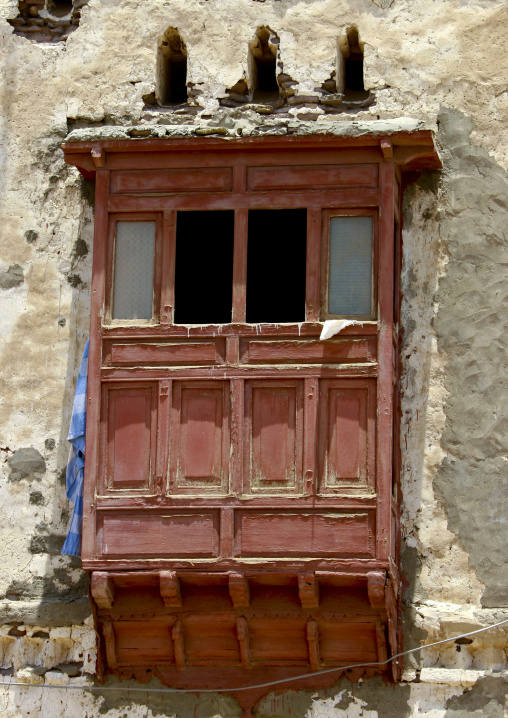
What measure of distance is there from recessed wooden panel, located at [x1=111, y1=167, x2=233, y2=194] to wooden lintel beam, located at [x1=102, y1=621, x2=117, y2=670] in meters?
2.76

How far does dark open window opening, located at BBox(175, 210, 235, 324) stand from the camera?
10.3m

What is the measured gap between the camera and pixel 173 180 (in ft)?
30.9

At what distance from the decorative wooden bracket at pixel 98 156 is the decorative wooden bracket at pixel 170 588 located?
2.65 metres

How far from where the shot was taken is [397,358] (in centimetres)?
938

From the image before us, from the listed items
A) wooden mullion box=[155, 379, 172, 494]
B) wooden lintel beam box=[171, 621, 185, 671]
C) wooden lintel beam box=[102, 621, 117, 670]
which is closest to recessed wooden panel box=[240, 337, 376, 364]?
wooden mullion box=[155, 379, 172, 494]

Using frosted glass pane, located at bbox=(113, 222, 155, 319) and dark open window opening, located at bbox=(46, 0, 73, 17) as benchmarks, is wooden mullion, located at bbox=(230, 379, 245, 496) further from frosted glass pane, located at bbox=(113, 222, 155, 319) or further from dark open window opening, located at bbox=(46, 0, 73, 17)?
dark open window opening, located at bbox=(46, 0, 73, 17)

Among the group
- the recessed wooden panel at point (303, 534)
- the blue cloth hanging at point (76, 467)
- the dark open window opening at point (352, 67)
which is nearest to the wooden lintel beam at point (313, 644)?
the recessed wooden panel at point (303, 534)

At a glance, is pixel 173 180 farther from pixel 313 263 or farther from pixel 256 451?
pixel 256 451

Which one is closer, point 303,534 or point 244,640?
point 303,534

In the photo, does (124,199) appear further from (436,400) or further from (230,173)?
(436,400)

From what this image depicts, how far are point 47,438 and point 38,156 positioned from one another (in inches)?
79.5

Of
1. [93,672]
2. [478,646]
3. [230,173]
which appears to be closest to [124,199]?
[230,173]

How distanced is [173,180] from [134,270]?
0.64 meters

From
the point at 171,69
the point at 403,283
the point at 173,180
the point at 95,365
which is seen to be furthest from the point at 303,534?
the point at 171,69
